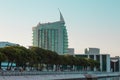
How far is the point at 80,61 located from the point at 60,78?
66.8 meters

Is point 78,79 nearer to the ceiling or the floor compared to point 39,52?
nearer to the floor

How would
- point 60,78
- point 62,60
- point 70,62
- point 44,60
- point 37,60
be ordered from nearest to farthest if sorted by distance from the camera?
point 60,78
point 37,60
point 44,60
point 62,60
point 70,62

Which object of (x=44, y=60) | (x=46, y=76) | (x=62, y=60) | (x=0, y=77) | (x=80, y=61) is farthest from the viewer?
(x=80, y=61)

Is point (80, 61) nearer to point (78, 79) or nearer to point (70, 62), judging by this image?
point (70, 62)

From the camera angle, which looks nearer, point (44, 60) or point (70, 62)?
point (44, 60)

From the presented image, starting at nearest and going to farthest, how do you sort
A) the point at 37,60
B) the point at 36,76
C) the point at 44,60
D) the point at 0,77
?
1. the point at 0,77
2. the point at 36,76
3. the point at 37,60
4. the point at 44,60

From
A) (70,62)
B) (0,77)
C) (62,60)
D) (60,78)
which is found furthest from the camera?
(70,62)

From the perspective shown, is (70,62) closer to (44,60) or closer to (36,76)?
(44,60)

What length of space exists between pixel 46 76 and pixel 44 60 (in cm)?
3139

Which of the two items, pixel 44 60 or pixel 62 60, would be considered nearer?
pixel 44 60

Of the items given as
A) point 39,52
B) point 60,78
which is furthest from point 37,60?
point 60,78

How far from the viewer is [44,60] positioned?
134000 millimetres

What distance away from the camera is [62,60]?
499 ft

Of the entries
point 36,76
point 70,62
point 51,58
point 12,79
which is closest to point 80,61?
point 70,62
